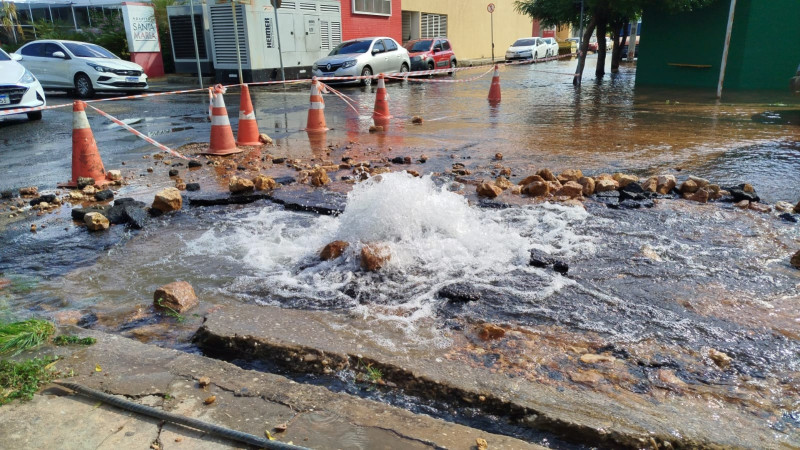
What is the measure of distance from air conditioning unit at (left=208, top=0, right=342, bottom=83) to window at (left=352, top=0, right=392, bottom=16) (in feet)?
15.5

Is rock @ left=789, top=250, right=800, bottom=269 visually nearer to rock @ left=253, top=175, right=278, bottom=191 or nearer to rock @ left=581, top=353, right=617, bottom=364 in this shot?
rock @ left=581, top=353, right=617, bottom=364

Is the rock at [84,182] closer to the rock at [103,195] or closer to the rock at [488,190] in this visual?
the rock at [103,195]

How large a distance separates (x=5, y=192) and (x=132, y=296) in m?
3.50

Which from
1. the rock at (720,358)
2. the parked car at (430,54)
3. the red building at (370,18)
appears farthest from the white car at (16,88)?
the red building at (370,18)

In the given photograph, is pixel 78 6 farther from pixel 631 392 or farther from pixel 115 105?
pixel 631 392

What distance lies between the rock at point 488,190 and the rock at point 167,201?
10.0 ft

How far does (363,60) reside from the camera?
1961 cm

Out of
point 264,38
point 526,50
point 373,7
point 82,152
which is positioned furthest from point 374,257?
point 526,50

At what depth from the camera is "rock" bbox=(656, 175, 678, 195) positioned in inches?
237

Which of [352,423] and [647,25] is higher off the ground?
[647,25]

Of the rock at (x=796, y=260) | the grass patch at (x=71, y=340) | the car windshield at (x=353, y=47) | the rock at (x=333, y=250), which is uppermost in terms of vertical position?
the car windshield at (x=353, y=47)

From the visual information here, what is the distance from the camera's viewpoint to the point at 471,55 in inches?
1628

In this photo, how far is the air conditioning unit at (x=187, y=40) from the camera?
22.5 m

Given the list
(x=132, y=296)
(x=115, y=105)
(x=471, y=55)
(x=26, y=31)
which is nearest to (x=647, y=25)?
(x=115, y=105)
